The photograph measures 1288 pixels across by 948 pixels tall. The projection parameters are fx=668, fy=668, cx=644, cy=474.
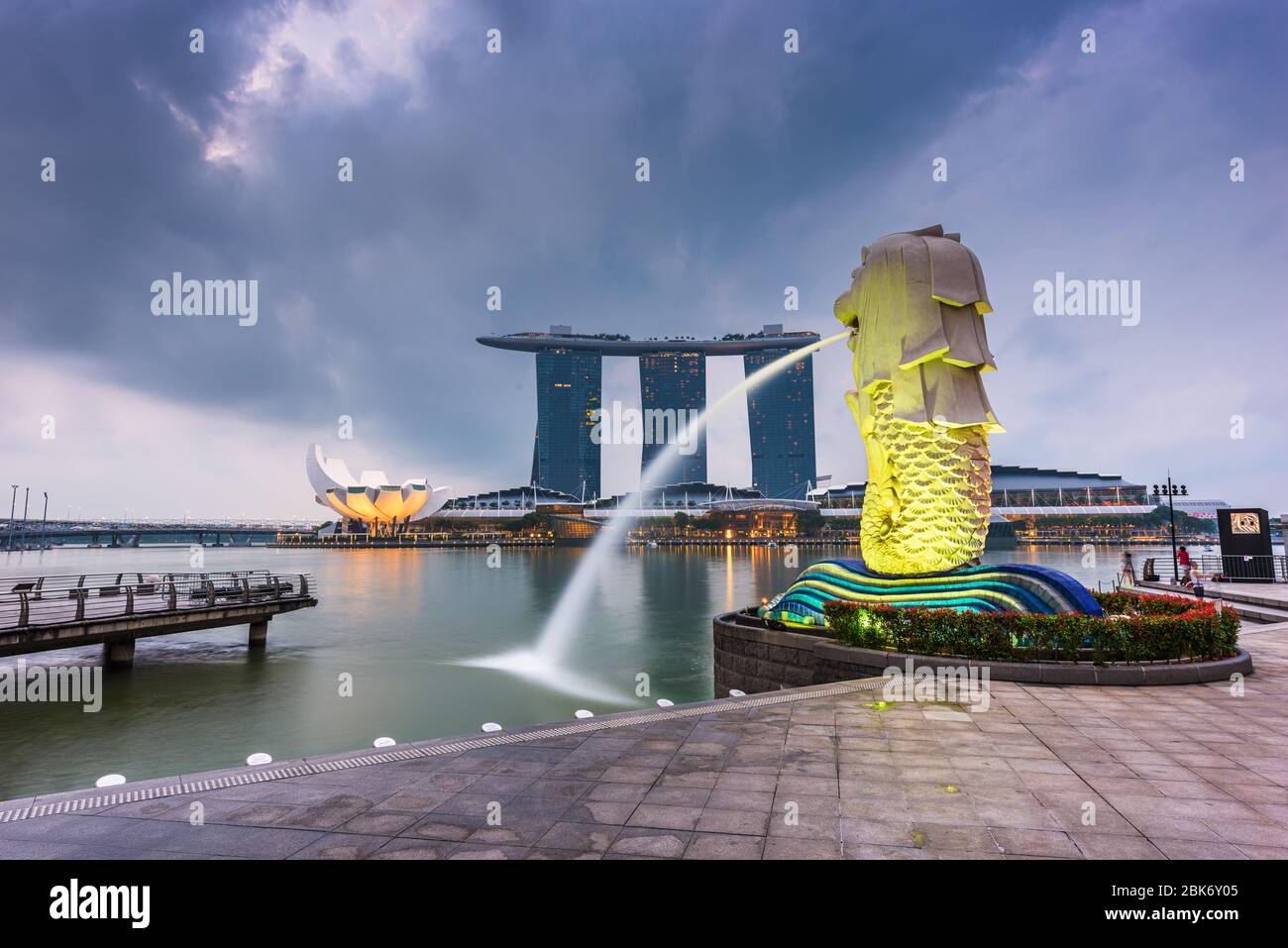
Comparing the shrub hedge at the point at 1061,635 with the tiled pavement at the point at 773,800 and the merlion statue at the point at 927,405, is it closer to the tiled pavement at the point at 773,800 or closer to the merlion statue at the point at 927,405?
the merlion statue at the point at 927,405

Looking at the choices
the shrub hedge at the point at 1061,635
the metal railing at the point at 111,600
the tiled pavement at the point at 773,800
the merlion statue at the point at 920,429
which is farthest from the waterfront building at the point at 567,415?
the tiled pavement at the point at 773,800

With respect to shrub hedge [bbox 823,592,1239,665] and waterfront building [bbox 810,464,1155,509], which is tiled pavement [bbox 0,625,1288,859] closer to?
shrub hedge [bbox 823,592,1239,665]

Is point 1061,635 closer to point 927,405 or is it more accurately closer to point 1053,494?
point 927,405

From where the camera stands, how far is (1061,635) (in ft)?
30.5

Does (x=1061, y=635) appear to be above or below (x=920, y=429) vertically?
below

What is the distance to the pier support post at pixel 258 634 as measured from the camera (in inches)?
799

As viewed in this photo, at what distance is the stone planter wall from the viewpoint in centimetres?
883

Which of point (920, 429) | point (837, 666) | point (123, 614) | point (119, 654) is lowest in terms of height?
point (119, 654)

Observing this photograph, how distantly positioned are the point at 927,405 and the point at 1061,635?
4447mm

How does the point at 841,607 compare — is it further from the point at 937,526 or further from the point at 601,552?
the point at 601,552

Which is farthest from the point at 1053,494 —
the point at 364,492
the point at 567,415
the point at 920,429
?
the point at 920,429

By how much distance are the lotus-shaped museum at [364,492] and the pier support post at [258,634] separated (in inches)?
4537
